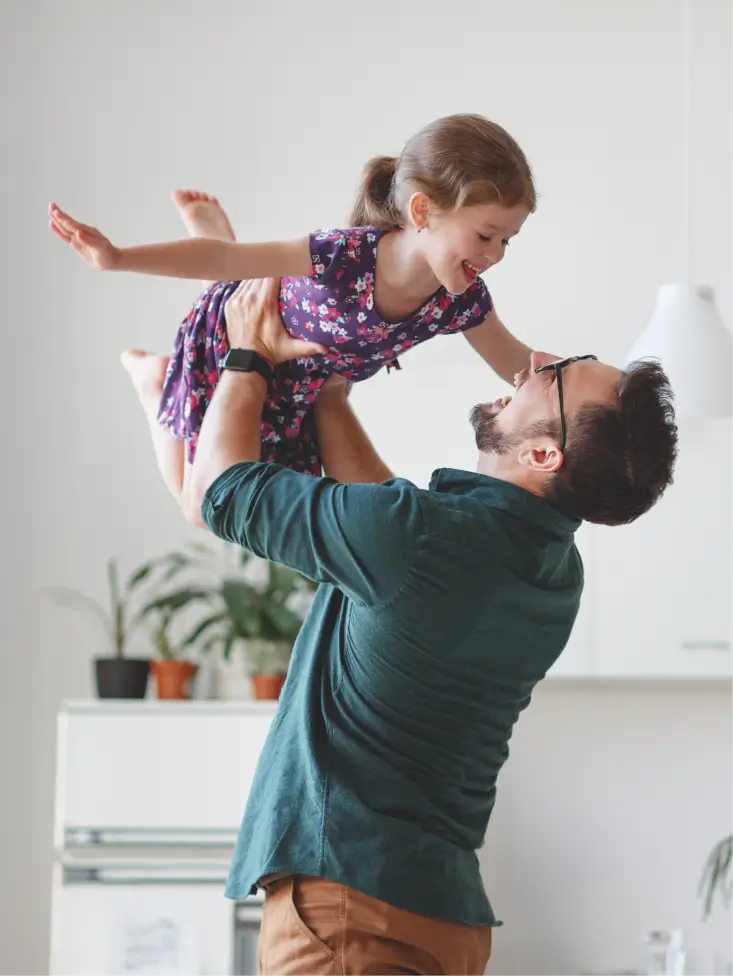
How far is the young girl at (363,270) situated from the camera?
5.47 feet

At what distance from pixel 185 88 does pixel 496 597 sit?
2836 millimetres

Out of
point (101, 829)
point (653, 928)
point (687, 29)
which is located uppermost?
point (687, 29)

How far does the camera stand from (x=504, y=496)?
1733mm

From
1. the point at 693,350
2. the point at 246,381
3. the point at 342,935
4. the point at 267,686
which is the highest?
the point at 693,350

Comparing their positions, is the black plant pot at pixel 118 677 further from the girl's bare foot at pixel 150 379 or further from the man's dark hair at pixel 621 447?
the man's dark hair at pixel 621 447

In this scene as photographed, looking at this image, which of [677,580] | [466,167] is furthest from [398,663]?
[677,580]

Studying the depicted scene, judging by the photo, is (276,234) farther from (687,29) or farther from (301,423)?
(301,423)

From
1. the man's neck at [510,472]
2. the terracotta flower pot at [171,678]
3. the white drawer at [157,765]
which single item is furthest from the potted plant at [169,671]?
the man's neck at [510,472]

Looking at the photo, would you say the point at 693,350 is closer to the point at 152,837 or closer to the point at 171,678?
the point at 171,678

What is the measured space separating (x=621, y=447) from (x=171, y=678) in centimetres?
202

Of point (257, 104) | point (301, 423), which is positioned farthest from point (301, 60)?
point (301, 423)

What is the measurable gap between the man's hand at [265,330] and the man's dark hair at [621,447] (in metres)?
0.39

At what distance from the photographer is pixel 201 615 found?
151 inches

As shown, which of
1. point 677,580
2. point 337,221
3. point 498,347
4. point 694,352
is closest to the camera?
point 498,347
